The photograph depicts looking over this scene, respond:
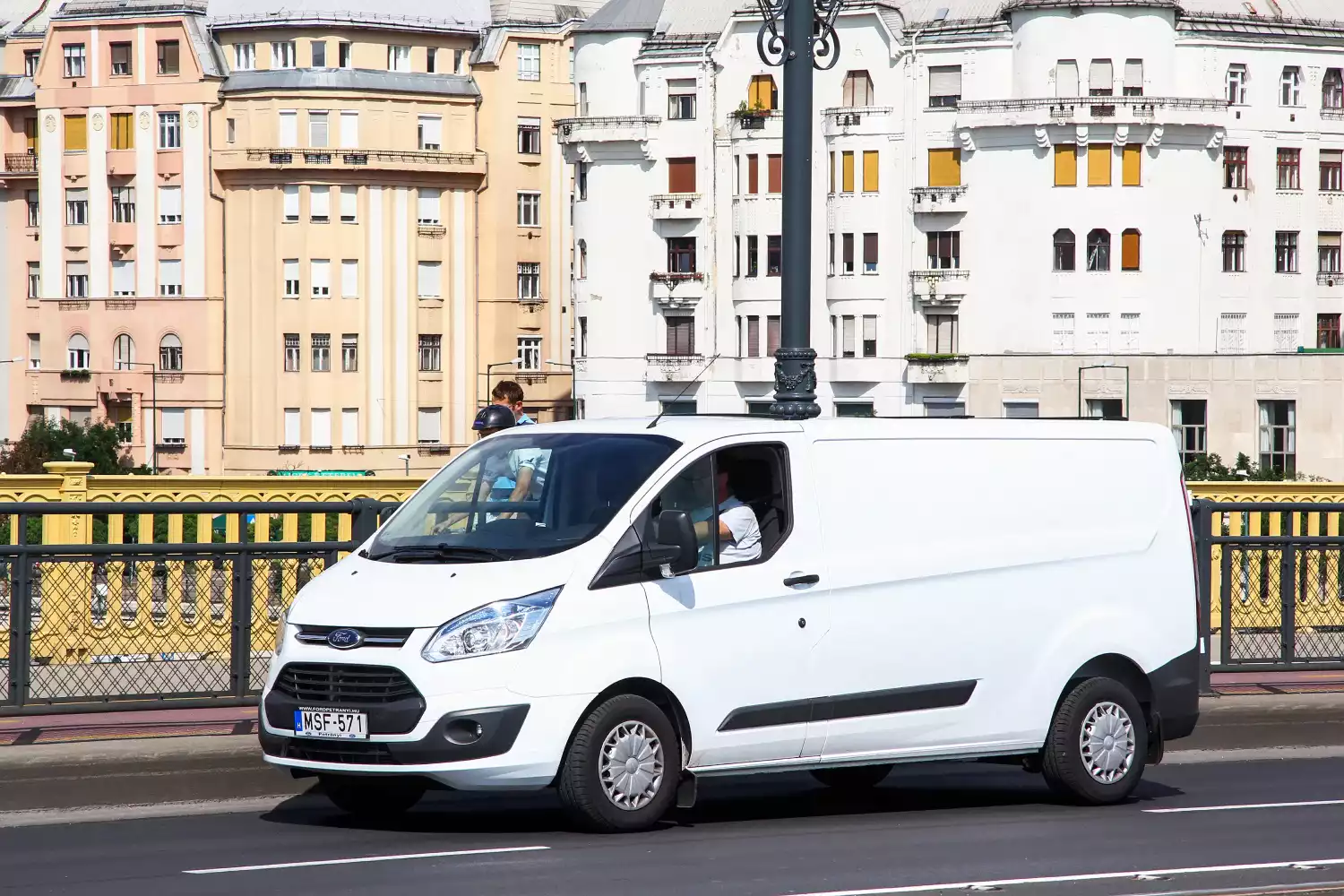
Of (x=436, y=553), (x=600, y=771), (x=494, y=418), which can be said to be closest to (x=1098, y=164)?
(x=494, y=418)

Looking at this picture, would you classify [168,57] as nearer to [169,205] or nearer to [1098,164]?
[169,205]

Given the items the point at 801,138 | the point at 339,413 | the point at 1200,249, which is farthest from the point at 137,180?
the point at 801,138

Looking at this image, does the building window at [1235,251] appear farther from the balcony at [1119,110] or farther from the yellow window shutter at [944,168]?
the yellow window shutter at [944,168]

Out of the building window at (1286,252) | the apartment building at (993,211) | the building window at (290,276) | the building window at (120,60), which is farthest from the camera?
the building window at (120,60)

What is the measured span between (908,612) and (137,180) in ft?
297

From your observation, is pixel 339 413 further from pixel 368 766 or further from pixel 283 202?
pixel 368 766

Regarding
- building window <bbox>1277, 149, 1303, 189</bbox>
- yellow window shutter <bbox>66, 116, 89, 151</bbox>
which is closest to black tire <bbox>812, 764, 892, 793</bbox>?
building window <bbox>1277, 149, 1303, 189</bbox>

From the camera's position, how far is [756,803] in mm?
11266

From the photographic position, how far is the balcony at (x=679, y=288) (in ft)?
268

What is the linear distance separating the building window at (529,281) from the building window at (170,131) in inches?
631

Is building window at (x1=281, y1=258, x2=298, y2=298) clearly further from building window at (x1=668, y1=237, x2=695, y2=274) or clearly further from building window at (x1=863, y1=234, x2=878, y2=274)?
building window at (x1=863, y1=234, x2=878, y2=274)

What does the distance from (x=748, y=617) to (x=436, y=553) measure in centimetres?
146

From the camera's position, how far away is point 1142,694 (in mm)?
11453

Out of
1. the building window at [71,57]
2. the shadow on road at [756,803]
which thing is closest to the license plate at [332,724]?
the shadow on road at [756,803]
